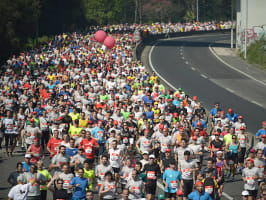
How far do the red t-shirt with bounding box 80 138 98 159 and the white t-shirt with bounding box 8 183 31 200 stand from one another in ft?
13.2

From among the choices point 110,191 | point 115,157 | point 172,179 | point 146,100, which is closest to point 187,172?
point 172,179

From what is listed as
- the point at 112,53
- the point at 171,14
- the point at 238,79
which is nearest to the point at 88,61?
the point at 112,53

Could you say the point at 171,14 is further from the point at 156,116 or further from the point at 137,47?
the point at 156,116

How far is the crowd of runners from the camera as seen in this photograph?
559 inches

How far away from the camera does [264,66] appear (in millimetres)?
53062

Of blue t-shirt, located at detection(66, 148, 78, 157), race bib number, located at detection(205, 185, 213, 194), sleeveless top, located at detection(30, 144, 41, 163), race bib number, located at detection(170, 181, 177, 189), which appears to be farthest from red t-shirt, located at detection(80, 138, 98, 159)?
race bib number, located at detection(205, 185, 213, 194)

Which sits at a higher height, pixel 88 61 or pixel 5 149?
pixel 88 61

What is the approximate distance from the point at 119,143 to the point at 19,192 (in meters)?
4.54

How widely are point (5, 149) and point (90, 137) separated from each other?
22.2 ft

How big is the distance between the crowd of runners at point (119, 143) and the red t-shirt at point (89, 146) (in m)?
0.03

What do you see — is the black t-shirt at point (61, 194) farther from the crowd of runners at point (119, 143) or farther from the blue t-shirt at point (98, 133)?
the blue t-shirt at point (98, 133)

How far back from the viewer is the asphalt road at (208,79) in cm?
3298

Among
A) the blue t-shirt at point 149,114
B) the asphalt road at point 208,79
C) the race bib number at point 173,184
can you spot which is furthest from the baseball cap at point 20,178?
the asphalt road at point 208,79

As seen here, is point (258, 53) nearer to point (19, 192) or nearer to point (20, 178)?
point (20, 178)
